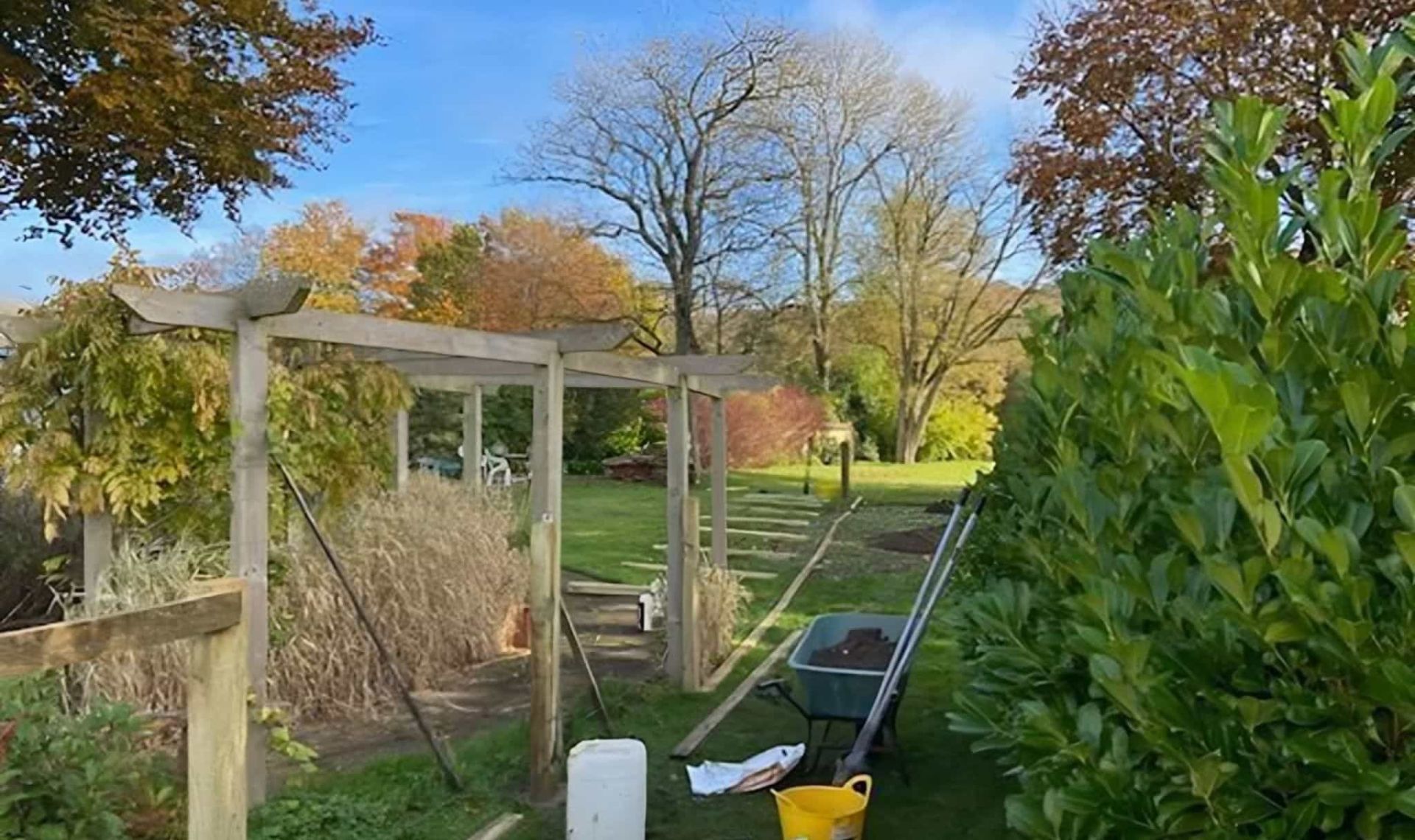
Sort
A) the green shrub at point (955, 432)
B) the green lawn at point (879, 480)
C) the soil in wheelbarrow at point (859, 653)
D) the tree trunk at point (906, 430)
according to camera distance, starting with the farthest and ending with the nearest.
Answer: the green shrub at point (955, 432), the tree trunk at point (906, 430), the green lawn at point (879, 480), the soil in wheelbarrow at point (859, 653)

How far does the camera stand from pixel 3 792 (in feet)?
9.39

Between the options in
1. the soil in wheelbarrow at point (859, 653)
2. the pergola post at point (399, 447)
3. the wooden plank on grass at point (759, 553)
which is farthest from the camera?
the wooden plank on grass at point (759, 553)

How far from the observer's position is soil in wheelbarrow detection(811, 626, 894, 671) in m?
4.54

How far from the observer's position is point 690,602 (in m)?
5.82

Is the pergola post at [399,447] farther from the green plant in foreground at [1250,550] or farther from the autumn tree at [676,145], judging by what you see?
the autumn tree at [676,145]

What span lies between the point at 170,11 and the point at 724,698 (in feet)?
24.5

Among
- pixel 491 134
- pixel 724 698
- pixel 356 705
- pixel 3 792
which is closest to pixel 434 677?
pixel 356 705

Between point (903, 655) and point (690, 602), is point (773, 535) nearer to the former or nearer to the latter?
point (690, 602)

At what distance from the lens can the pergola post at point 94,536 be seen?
4.68 metres

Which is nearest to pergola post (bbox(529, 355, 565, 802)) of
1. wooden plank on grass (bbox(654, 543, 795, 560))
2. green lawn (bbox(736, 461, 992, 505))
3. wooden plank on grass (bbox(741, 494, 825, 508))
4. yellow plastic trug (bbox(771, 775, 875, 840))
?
yellow plastic trug (bbox(771, 775, 875, 840))

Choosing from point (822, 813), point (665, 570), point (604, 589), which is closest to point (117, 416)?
point (822, 813)

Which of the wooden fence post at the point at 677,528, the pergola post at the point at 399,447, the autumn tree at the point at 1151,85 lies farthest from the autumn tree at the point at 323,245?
the wooden fence post at the point at 677,528

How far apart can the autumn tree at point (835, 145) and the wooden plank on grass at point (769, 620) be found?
1114 cm

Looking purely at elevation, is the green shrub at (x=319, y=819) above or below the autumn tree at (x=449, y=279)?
below
